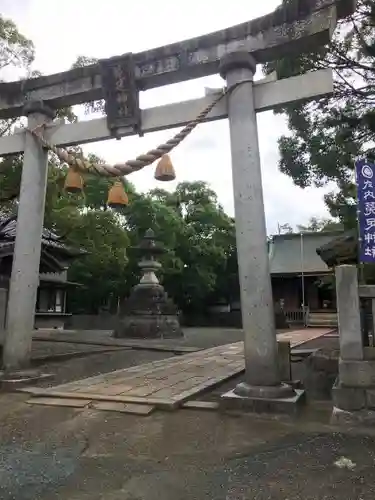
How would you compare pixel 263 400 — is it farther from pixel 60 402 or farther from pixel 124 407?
pixel 60 402

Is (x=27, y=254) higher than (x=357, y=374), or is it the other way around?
(x=27, y=254)

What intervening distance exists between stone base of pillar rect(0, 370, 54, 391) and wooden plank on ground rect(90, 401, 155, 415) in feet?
6.04

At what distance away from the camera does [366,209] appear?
17.9 feet

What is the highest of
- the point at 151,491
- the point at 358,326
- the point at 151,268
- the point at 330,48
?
the point at 330,48

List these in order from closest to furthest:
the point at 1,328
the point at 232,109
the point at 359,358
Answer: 1. the point at 359,358
2. the point at 232,109
3. the point at 1,328

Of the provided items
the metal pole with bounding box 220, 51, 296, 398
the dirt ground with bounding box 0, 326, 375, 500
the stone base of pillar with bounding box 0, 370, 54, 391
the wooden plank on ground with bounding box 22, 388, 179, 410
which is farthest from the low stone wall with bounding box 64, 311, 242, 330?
the dirt ground with bounding box 0, 326, 375, 500

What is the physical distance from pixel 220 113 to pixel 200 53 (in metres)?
1.11

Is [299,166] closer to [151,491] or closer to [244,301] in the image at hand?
[244,301]

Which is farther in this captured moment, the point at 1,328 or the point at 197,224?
A: the point at 197,224

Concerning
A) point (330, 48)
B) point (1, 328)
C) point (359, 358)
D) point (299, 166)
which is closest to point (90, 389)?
point (1, 328)

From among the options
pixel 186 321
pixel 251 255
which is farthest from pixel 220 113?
pixel 186 321

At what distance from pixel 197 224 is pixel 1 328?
2636cm

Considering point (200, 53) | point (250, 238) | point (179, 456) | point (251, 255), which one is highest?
point (200, 53)

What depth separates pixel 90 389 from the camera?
21.2ft
